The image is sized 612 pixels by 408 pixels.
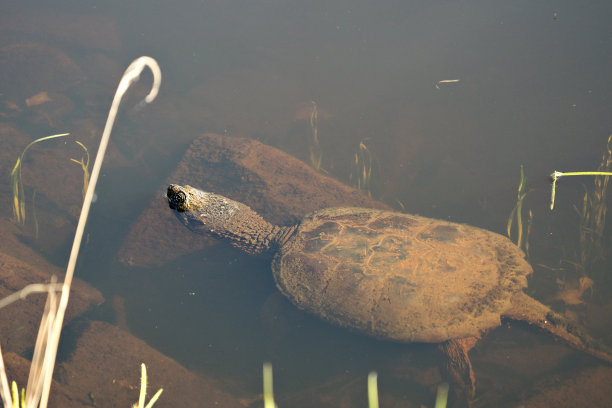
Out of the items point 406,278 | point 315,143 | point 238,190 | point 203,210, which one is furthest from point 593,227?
point 203,210

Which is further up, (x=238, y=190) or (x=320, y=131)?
(x=320, y=131)

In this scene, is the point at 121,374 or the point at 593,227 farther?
the point at 593,227

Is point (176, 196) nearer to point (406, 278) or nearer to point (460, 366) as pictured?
point (406, 278)

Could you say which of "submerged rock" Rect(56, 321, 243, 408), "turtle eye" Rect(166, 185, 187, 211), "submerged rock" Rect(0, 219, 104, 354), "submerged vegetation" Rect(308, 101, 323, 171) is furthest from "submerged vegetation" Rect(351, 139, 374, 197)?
"submerged rock" Rect(0, 219, 104, 354)

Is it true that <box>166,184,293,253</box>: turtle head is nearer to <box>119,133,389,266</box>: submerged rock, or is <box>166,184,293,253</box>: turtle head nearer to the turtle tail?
<box>119,133,389,266</box>: submerged rock

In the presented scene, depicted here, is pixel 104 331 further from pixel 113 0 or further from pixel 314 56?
pixel 113 0

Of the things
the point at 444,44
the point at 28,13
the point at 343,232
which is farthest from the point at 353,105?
the point at 28,13
